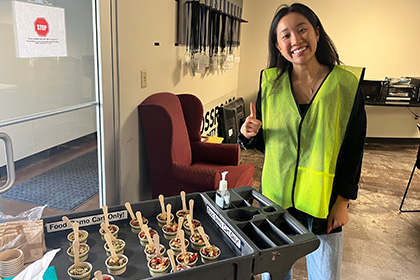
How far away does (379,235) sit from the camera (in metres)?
2.89

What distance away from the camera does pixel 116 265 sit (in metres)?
0.97

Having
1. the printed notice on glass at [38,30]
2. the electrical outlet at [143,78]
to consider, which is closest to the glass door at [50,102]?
the printed notice on glass at [38,30]

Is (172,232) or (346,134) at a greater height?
(346,134)

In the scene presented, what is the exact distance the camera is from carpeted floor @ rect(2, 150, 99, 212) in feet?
6.41

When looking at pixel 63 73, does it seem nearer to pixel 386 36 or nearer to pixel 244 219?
pixel 244 219

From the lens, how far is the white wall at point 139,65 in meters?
2.24

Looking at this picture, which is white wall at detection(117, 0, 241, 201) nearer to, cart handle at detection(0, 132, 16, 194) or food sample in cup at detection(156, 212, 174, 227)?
cart handle at detection(0, 132, 16, 194)

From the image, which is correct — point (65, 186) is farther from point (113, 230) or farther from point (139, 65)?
point (113, 230)

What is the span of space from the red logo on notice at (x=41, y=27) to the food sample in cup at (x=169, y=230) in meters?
1.17

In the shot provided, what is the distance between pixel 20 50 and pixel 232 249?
52.6 inches

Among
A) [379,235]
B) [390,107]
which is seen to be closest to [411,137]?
[390,107]

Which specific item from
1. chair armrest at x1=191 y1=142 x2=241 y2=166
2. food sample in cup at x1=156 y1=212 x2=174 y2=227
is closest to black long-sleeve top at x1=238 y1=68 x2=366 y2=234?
food sample in cup at x1=156 y1=212 x2=174 y2=227

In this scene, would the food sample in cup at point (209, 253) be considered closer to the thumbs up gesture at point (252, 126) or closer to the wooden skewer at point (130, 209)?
the wooden skewer at point (130, 209)

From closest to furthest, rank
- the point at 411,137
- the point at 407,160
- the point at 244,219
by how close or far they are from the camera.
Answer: the point at 244,219 → the point at 407,160 → the point at 411,137
